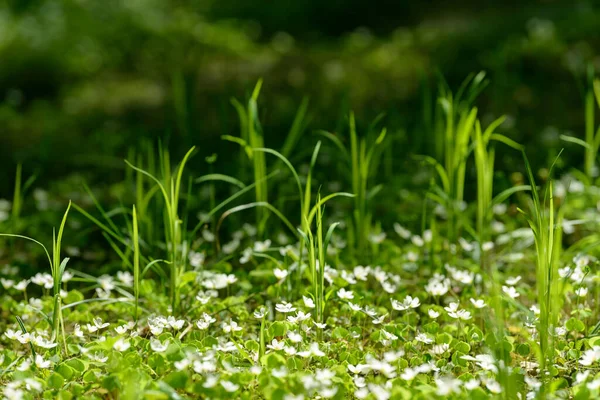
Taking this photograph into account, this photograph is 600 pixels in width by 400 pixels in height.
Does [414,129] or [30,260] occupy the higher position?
[414,129]

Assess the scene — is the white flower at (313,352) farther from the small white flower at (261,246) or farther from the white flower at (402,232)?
the white flower at (402,232)

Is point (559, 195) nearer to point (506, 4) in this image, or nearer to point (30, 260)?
point (30, 260)

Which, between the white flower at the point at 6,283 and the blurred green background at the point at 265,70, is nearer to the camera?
the white flower at the point at 6,283

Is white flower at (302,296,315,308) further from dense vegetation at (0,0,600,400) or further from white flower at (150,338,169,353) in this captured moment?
white flower at (150,338,169,353)

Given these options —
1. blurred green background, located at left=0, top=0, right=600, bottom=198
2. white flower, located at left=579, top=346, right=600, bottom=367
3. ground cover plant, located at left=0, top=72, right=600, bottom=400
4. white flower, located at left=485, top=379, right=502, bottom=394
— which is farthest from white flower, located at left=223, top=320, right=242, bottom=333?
blurred green background, located at left=0, top=0, right=600, bottom=198

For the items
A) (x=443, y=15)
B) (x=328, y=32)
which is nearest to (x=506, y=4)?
(x=443, y=15)

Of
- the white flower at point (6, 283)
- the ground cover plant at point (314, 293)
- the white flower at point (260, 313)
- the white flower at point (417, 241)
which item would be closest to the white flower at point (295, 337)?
the ground cover plant at point (314, 293)
